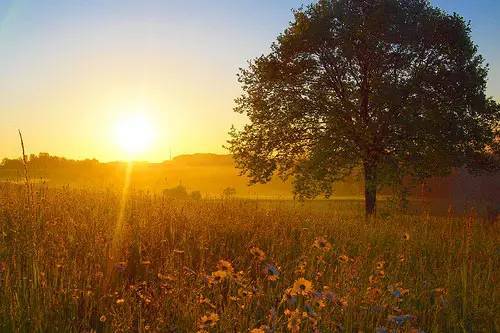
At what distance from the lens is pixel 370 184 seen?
72.7 feet

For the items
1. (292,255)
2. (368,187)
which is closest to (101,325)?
(292,255)

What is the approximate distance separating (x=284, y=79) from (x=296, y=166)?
4.25 m

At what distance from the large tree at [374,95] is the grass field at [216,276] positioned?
994cm

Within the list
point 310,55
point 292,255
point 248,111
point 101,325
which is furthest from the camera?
point 248,111

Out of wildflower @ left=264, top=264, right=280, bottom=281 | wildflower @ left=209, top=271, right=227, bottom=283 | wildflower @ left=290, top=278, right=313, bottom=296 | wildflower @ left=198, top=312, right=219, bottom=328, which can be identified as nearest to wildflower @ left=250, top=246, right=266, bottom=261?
wildflower @ left=264, top=264, right=280, bottom=281

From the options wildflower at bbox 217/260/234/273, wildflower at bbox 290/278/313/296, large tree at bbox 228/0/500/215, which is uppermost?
large tree at bbox 228/0/500/215

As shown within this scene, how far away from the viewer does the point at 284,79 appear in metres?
23.7

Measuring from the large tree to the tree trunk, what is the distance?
7 centimetres

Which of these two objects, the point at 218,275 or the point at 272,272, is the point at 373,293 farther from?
the point at 218,275

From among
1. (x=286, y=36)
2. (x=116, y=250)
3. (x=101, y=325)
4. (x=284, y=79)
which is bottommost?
(x=101, y=325)

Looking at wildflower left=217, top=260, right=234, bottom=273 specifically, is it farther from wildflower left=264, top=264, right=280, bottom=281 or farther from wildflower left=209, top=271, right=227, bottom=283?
wildflower left=264, top=264, right=280, bottom=281

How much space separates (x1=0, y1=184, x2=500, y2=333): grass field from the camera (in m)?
4.37

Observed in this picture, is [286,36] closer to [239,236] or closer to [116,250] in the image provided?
[239,236]

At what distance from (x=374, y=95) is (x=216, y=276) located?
18542mm
